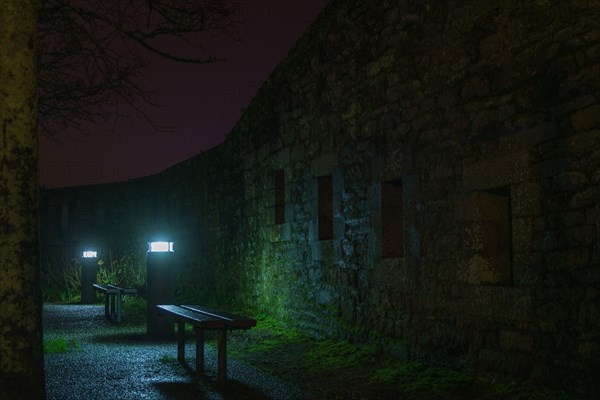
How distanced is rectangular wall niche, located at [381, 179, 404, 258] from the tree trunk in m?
3.88

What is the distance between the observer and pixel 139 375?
642cm

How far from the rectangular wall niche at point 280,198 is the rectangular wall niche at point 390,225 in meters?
3.05

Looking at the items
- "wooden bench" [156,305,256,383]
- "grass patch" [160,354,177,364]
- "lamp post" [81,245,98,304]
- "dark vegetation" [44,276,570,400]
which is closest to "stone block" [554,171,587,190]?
"dark vegetation" [44,276,570,400]

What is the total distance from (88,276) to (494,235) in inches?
449

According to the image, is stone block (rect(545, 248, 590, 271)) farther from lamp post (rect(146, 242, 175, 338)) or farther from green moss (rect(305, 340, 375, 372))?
lamp post (rect(146, 242, 175, 338))

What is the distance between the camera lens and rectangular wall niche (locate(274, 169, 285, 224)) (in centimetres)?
1037

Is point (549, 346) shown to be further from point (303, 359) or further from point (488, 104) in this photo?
point (303, 359)

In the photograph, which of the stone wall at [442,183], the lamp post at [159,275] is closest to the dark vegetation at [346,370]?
the stone wall at [442,183]

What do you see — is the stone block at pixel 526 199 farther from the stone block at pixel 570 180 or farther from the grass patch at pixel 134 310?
the grass patch at pixel 134 310

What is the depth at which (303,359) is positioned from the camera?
7492 mm

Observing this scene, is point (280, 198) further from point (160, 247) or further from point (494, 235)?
point (494, 235)

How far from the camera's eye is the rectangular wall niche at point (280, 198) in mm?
10367

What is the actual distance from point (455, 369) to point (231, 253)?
6752 mm

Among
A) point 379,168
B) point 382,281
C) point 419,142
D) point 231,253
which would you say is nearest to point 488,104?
point 419,142
